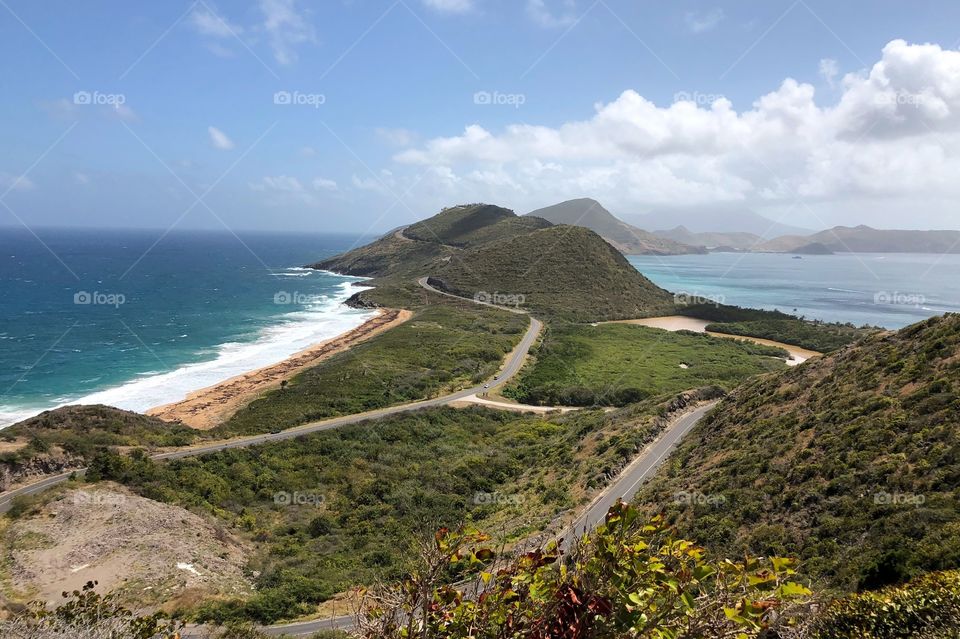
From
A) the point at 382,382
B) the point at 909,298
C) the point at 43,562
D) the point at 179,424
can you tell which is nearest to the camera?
the point at 43,562

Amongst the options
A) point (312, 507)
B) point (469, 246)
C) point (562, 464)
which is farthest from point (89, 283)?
point (562, 464)

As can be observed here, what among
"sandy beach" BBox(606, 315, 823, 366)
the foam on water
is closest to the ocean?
the foam on water

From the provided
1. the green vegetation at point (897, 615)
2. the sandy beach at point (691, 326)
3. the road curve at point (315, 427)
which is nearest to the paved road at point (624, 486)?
the green vegetation at point (897, 615)

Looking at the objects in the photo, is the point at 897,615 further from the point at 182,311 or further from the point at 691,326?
the point at 182,311

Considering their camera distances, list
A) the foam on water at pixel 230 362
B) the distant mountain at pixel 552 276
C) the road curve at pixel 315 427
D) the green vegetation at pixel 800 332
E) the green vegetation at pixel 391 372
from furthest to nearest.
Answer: the distant mountain at pixel 552 276, the green vegetation at pixel 800 332, the foam on water at pixel 230 362, the green vegetation at pixel 391 372, the road curve at pixel 315 427

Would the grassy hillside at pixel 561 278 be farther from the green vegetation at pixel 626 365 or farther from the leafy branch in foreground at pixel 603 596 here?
the leafy branch in foreground at pixel 603 596

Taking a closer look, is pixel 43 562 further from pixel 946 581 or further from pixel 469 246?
pixel 469 246
